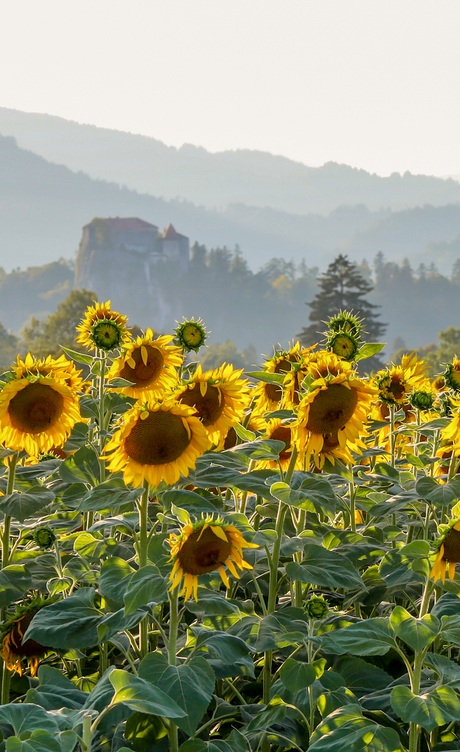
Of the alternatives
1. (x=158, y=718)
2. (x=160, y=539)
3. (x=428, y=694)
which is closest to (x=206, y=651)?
(x=158, y=718)

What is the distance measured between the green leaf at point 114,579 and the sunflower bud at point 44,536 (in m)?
0.54

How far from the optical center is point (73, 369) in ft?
12.6

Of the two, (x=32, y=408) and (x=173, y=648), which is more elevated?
(x=32, y=408)

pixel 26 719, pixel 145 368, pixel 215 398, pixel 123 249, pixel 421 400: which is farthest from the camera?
pixel 123 249

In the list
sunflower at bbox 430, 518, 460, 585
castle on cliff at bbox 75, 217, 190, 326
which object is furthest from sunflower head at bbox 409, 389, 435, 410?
castle on cliff at bbox 75, 217, 190, 326

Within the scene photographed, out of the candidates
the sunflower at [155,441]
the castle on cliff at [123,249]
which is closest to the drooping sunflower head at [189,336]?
the sunflower at [155,441]

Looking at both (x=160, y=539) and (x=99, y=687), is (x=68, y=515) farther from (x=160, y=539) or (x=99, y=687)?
(x=99, y=687)

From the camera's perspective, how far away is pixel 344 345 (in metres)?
2.77

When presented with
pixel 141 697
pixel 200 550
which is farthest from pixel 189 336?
pixel 141 697

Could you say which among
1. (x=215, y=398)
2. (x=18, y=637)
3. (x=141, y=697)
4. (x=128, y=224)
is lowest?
(x=18, y=637)

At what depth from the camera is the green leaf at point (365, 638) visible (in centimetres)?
205

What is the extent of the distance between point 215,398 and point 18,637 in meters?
1.15

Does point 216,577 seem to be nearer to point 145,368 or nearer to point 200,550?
point 200,550

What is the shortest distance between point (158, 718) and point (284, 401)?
1187mm
